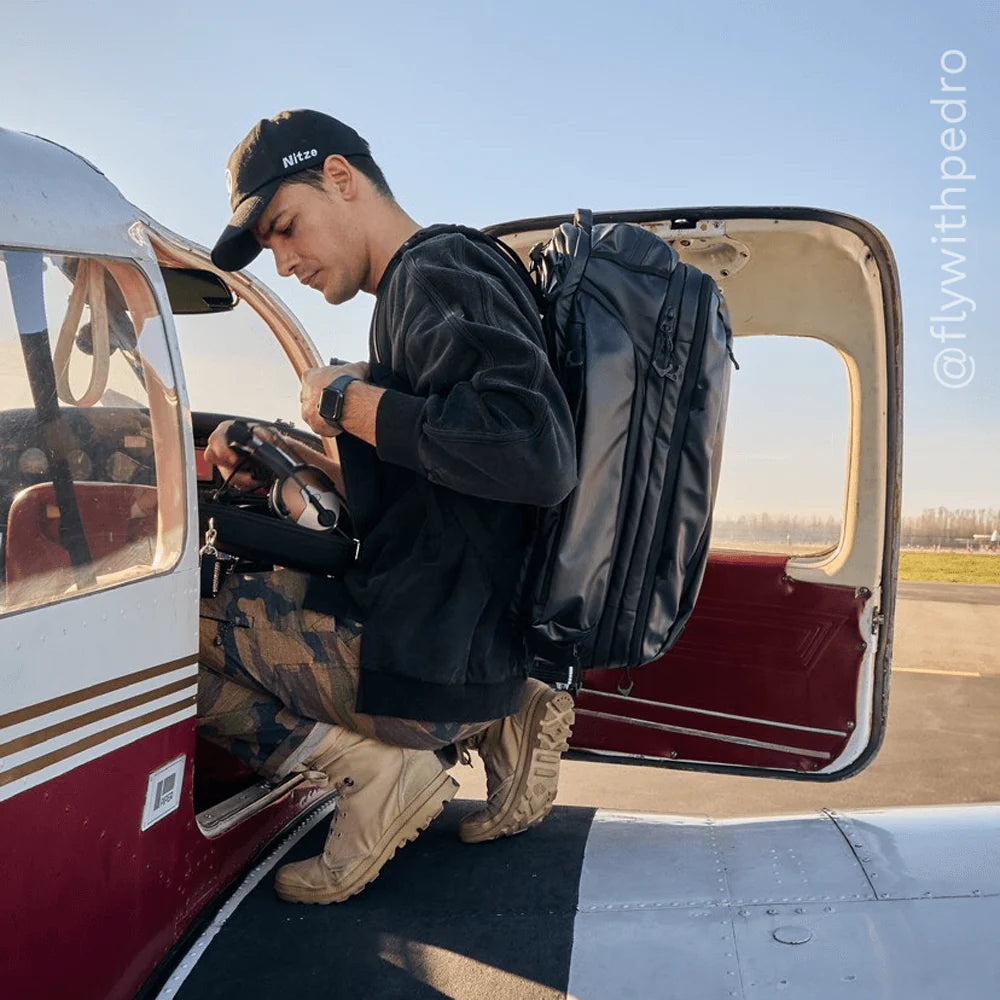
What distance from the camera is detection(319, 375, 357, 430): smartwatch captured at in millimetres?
1852

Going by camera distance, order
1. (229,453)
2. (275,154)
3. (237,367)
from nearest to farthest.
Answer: (275,154), (229,453), (237,367)

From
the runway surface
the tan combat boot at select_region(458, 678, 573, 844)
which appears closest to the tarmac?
the tan combat boot at select_region(458, 678, 573, 844)

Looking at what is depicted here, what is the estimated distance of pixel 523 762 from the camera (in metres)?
2.34

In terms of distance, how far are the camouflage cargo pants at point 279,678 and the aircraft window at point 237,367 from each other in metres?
0.70

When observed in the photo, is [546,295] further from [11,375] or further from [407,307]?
[11,375]

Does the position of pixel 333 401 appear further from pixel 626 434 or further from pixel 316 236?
pixel 626 434

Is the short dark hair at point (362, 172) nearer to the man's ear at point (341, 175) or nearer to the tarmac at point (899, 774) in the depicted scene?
the man's ear at point (341, 175)

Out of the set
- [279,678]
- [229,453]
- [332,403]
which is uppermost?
[332,403]

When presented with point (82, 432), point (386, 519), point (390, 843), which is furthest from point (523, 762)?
point (82, 432)

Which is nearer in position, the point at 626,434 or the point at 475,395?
the point at 475,395

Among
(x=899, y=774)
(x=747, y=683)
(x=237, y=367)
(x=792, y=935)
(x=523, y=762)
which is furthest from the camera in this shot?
(x=899, y=774)

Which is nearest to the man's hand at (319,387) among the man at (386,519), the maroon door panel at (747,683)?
the man at (386,519)

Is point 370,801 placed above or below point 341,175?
below

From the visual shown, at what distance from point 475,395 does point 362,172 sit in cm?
61
